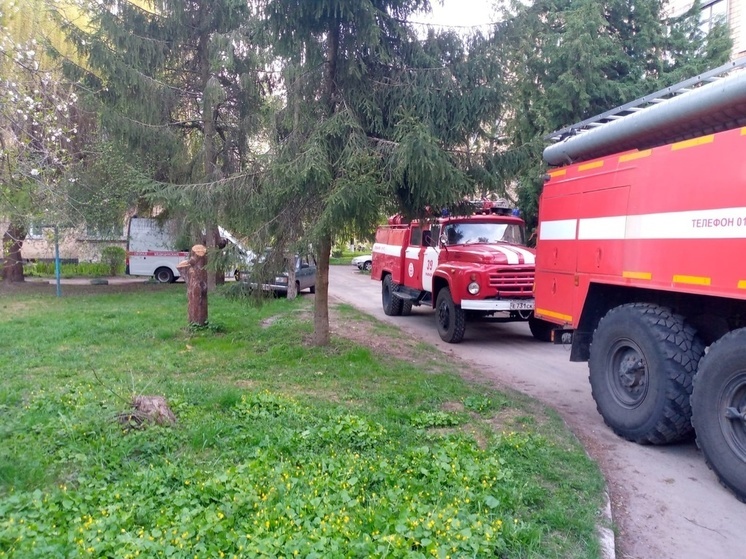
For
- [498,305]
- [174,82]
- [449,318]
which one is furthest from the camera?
[174,82]

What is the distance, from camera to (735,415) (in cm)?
467

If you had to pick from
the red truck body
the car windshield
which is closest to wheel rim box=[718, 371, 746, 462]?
the red truck body

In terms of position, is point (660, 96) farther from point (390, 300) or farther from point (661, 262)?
point (390, 300)

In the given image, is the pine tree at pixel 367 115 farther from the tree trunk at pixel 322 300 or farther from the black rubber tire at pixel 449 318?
the black rubber tire at pixel 449 318

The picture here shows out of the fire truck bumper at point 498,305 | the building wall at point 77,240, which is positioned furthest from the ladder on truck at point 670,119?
the building wall at point 77,240

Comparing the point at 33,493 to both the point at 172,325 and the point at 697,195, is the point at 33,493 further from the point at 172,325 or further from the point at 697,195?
the point at 172,325

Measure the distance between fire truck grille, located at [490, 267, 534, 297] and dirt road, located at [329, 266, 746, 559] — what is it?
1545 mm

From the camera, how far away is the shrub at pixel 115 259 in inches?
911

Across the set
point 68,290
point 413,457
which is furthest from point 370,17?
point 68,290

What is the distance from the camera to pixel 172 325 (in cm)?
1186

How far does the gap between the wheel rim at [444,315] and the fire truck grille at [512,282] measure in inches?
48.3

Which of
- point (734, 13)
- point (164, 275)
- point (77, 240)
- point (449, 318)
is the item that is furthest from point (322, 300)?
point (734, 13)

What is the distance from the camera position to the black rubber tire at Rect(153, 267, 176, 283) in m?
24.0

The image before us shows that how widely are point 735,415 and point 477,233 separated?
7728 millimetres
